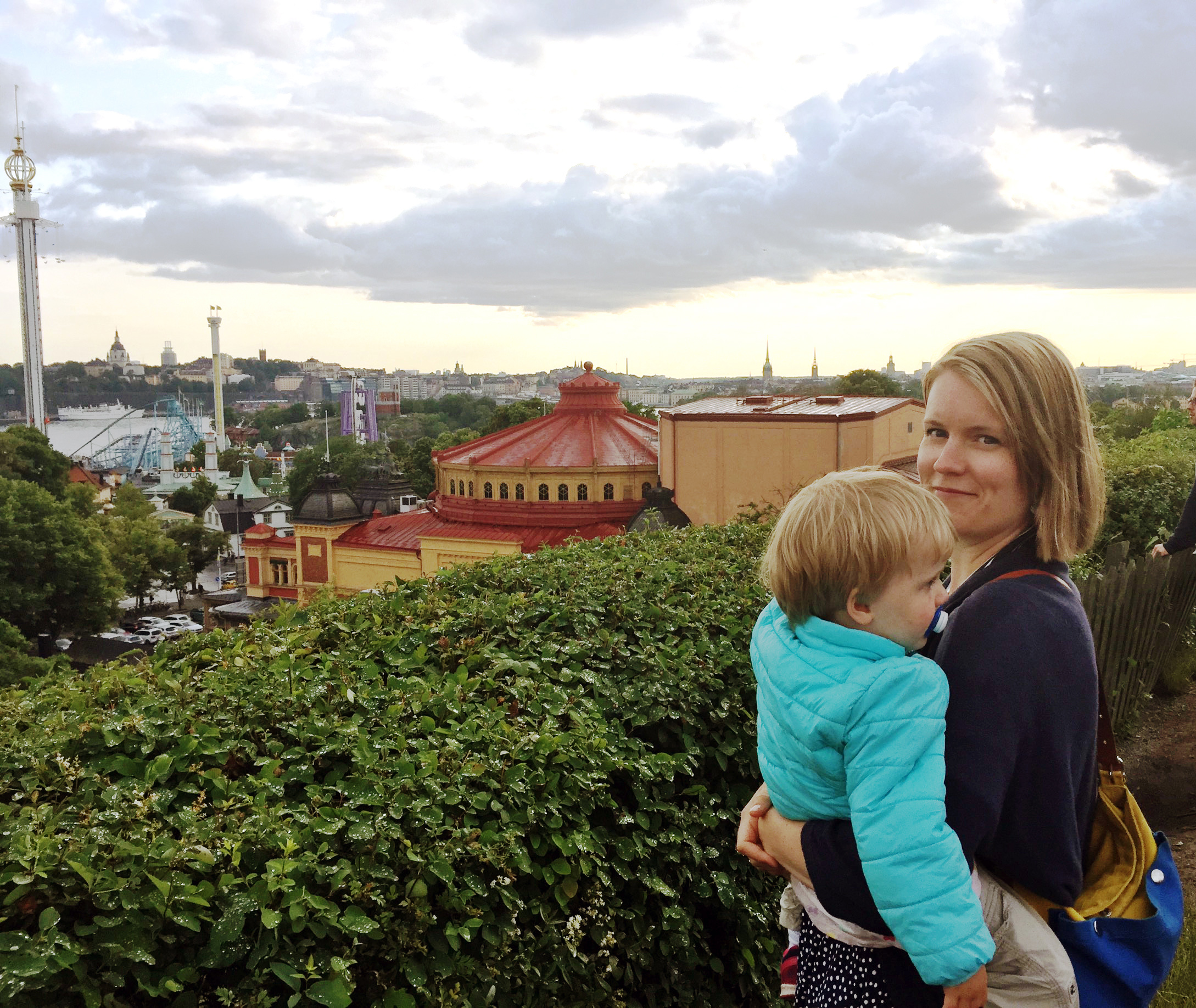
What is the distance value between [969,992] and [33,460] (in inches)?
1934

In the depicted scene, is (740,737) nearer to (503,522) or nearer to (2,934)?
(2,934)

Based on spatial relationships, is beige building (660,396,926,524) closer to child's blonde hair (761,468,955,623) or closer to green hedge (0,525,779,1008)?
green hedge (0,525,779,1008)

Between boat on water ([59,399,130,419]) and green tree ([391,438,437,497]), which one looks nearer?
green tree ([391,438,437,497])

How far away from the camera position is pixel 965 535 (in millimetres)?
1993

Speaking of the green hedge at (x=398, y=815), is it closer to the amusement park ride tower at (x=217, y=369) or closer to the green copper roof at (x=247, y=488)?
the green copper roof at (x=247, y=488)

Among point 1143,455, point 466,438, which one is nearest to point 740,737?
point 1143,455

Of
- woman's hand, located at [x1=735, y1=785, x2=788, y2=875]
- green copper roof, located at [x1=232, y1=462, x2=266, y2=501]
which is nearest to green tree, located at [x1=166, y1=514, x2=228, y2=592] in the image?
green copper roof, located at [x1=232, y1=462, x2=266, y2=501]

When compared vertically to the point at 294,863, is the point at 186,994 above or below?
below

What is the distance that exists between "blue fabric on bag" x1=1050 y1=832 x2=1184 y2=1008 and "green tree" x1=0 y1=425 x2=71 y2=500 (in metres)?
45.9

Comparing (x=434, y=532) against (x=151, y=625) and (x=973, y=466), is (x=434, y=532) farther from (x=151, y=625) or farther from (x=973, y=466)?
(x=973, y=466)

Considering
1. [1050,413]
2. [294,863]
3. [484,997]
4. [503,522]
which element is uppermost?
[1050,413]

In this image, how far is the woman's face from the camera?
1.88m

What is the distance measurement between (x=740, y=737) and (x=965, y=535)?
1.34 m

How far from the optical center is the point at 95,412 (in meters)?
173
